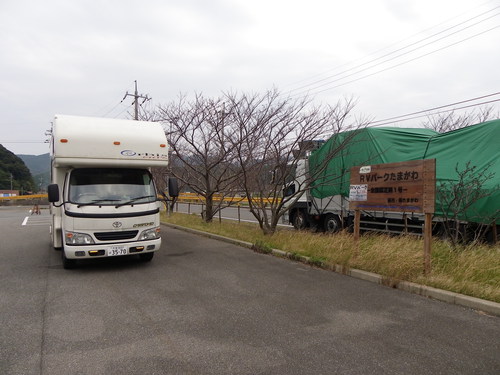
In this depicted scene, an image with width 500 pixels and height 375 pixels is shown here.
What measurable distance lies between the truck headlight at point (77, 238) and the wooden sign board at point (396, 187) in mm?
5119

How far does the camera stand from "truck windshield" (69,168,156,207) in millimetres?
6594

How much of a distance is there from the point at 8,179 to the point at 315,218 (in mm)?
80230

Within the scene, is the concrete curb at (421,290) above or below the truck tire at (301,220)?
below

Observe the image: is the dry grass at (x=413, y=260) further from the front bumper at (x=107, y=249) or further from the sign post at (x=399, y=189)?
the front bumper at (x=107, y=249)

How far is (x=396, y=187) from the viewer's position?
6367 millimetres

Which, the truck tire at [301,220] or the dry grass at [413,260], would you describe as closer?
the dry grass at [413,260]

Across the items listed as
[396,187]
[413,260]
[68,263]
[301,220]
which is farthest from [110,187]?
[301,220]

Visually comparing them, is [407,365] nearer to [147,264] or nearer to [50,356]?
[50,356]

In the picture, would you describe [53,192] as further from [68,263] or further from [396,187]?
[396,187]

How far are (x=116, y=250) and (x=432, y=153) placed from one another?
7459 millimetres

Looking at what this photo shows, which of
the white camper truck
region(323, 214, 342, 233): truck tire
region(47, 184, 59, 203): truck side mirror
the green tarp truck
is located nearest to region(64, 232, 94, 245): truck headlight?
the white camper truck

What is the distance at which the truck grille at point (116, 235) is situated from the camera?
636 centimetres

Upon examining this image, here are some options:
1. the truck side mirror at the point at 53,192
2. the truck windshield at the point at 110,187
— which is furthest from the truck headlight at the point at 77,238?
the truck side mirror at the point at 53,192

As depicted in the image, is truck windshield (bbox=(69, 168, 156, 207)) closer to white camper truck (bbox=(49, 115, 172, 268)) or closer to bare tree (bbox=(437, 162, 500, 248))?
white camper truck (bbox=(49, 115, 172, 268))
